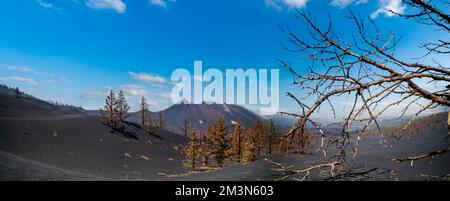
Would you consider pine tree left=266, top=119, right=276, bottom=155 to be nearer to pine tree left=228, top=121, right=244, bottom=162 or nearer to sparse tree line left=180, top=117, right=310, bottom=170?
sparse tree line left=180, top=117, right=310, bottom=170

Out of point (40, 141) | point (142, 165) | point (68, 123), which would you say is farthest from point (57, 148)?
point (68, 123)

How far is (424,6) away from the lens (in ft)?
10.1

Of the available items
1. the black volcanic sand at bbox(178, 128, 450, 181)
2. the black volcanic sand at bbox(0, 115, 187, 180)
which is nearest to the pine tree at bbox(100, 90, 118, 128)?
the black volcanic sand at bbox(0, 115, 187, 180)

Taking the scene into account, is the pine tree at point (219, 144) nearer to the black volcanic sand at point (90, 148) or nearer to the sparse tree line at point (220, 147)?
the sparse tree line at point (220, 147)

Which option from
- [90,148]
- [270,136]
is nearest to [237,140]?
[270,136]

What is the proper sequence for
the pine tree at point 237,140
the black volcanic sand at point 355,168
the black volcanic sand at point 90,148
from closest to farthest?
the black volcanic sand at point 355,168 < the black volcanic sand at point 90,148 < the pine tree at point 237,140

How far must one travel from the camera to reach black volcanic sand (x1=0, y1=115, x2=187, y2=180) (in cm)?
4116

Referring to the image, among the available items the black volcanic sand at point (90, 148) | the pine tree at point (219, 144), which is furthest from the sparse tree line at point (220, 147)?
the black volcanic sand at point (90, 148)

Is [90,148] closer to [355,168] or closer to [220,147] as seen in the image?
[220,147]

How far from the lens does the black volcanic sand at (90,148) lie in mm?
41156

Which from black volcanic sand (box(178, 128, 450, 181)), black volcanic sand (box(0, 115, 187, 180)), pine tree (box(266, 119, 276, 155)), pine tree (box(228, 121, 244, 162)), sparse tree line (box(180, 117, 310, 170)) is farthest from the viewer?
pine tree (box(266, 119, 276, 155))

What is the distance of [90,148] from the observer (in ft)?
170
